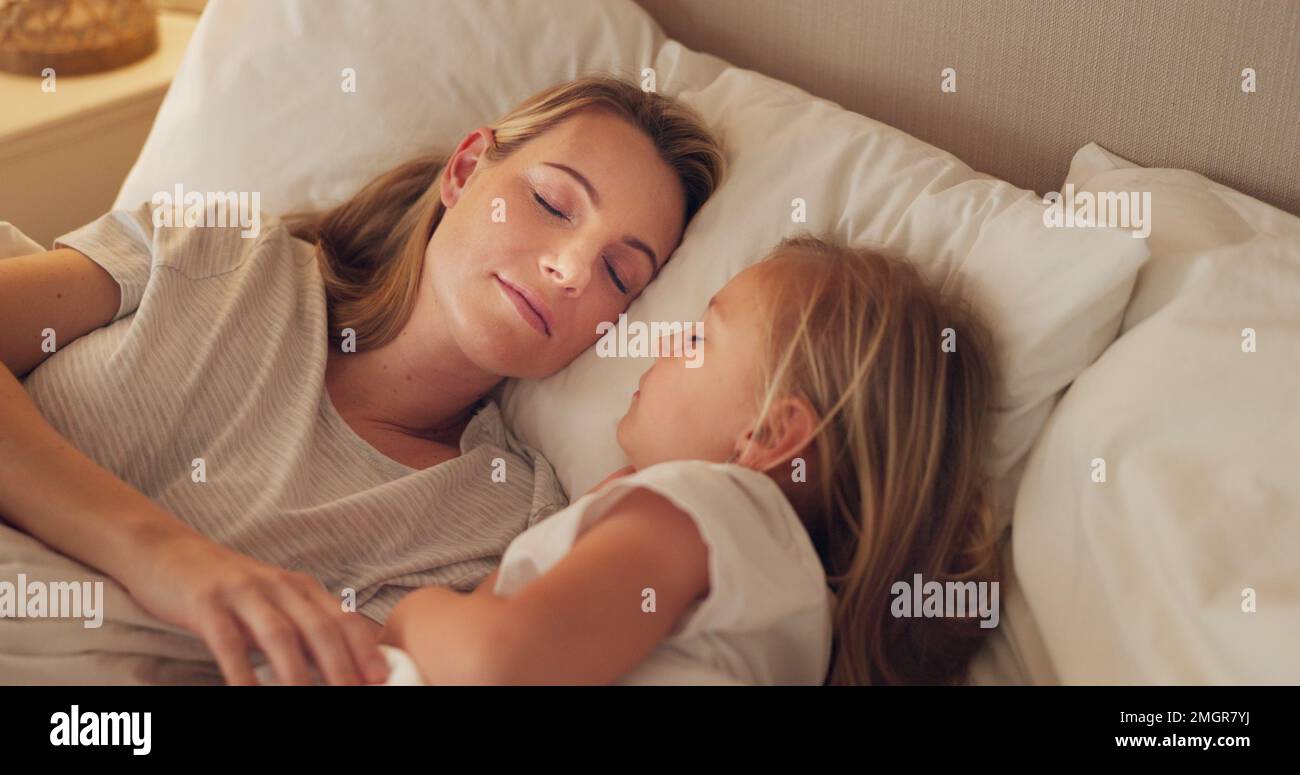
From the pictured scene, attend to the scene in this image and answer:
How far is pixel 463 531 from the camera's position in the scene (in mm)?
1225

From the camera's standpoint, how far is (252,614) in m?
0.92

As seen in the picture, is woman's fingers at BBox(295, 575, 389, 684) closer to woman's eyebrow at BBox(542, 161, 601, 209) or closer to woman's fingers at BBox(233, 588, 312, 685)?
woman's fingers at BBox(233, 588, 312, 685)

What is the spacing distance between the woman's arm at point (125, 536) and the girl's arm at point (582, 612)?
0.07m

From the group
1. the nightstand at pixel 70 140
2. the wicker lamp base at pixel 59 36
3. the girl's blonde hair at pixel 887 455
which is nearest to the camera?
the girl's blonde hair at pixel 887 455

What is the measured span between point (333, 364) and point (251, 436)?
6.8 inches

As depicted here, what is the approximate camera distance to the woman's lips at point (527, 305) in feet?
4.00

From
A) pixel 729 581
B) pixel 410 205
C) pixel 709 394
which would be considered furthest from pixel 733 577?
pixel 410 205

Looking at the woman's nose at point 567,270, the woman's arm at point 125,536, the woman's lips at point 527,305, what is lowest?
the woman's arm at point 125,536

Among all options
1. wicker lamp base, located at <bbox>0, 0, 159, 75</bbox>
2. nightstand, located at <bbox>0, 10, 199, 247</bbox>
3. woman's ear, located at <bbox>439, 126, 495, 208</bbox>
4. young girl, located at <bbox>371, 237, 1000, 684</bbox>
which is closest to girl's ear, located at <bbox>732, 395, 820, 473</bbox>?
young girl, located at <bbox>371, 237, 1000, 684</bbox>

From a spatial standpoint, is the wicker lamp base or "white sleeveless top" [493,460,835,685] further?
the wicker lamp base

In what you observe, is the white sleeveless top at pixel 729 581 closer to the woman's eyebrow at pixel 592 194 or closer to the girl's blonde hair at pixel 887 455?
the girl's blonde hair at pixel 887 455

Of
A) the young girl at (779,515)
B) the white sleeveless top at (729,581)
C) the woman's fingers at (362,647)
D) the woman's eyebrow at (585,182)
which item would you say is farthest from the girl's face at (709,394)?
the woman's fingers at (362,647)

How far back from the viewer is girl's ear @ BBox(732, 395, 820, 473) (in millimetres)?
1035

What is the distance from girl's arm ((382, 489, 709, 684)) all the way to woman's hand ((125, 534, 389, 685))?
42 millimetres
